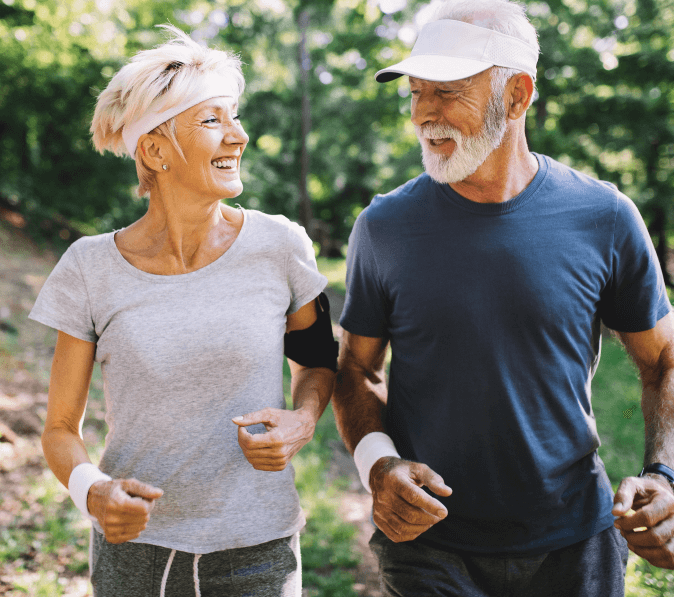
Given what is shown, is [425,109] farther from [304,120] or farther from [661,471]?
[304,120]

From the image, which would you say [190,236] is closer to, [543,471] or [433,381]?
[433,381]

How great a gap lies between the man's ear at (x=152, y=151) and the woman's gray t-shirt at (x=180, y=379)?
0.31 meters

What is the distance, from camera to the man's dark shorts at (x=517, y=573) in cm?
204

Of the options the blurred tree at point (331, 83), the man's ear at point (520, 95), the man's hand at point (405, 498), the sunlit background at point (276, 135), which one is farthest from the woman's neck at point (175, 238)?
the blurred tree at point (331, 83)

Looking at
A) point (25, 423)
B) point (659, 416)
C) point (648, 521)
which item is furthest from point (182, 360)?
point (25, 423)

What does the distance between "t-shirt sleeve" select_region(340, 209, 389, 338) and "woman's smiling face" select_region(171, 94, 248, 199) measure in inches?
20.2

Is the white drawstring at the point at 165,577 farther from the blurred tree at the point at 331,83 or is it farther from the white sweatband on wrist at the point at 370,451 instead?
the blurred tree at the point at 331,83

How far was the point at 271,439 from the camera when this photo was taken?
1.81 m

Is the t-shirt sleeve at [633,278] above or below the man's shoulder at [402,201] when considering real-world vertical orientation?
below

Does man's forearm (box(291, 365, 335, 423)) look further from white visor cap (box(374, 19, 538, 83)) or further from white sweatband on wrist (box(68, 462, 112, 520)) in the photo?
white visor cap (box(374, 19, 538, 83))

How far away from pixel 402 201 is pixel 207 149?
716 millimetres

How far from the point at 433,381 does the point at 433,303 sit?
27 centimetres

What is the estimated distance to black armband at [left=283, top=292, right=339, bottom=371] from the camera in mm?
2240

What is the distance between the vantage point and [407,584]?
2061 mm
